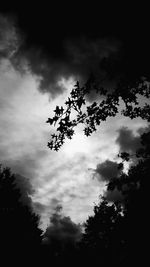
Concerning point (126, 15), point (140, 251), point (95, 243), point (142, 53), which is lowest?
point (140, 251)

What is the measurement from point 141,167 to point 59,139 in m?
8.65

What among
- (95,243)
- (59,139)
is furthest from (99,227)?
(59,139)

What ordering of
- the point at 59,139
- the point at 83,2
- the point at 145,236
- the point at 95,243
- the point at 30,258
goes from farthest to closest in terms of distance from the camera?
the point at 95,243 < the point at 30,258 < the point at 145,236 < the point at 59,139 < the point at 83,2

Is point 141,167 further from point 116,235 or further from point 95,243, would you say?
point 95,243

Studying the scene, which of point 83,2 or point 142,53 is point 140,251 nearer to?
point 142,53

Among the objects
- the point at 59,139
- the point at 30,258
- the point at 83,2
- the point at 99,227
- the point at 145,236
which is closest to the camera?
the point at 83,2

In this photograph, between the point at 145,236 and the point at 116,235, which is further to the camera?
the point at 116,235

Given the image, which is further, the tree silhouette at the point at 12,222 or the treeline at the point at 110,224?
the tree silhouette at the point at 12,222

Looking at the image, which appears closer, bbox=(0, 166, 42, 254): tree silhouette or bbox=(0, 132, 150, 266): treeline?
bbox=(0, 132, 150, 266): treeline

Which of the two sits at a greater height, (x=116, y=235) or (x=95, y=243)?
(x=95, y=243)

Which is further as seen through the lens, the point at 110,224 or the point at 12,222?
the point at 110,224

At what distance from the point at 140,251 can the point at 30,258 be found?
1515 cm

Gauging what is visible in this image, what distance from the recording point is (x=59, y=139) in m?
6.52

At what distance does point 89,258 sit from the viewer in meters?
52.9
